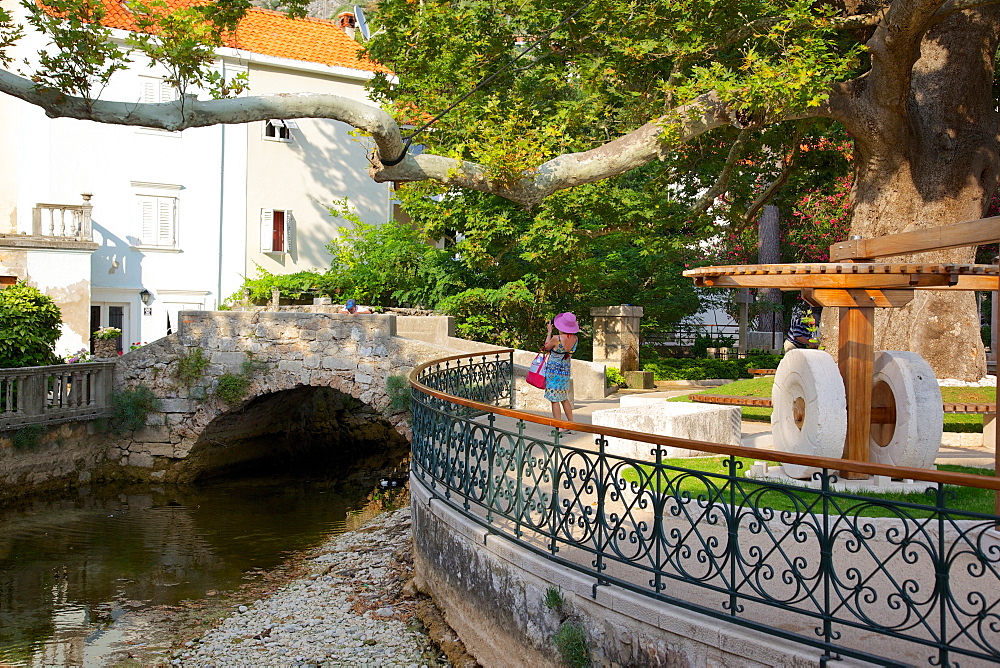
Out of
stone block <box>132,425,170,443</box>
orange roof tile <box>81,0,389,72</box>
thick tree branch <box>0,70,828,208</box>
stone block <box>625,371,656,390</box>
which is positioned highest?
orange roof tile <box>81,0,389,72</box>

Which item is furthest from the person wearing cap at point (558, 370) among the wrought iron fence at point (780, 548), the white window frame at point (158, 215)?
the white window frame at point (158, 215)

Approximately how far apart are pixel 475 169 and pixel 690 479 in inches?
149

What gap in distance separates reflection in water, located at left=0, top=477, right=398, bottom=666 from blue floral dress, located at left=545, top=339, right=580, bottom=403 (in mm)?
4488

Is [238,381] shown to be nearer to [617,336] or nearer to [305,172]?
[617,336]

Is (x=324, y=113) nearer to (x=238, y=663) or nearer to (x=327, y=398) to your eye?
(x=238, y=663)

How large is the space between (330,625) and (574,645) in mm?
3871

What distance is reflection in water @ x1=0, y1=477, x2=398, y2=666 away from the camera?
8734mm

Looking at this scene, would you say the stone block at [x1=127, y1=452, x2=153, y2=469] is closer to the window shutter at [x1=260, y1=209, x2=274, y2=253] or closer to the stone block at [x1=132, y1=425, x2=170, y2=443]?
the stone block at [x1=132, y1=425, x2=170, y2=443]

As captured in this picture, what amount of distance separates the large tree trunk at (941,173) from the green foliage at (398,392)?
667cm

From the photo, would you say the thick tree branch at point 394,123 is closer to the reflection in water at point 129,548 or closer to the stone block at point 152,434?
the reflection in water at point 129,548

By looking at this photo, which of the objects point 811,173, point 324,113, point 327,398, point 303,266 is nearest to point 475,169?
point 324,113

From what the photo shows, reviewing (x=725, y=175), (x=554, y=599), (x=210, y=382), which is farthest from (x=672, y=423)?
(x=210, y=382)

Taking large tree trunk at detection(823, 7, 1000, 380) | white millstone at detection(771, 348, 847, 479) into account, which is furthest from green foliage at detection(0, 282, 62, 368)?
large tree trunk at detection(823, 7, 1000, 380)

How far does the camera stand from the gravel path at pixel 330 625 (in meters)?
7.44
